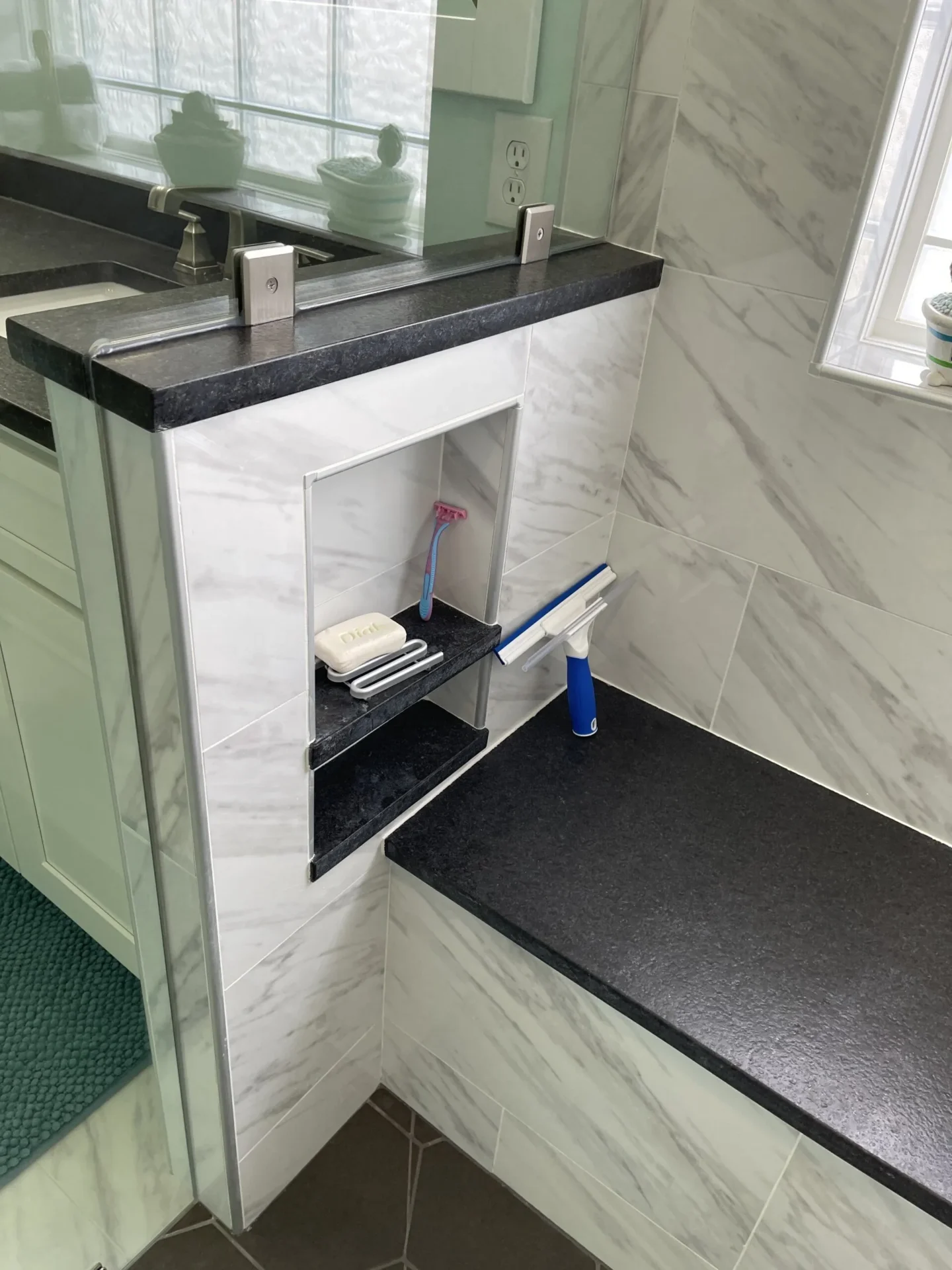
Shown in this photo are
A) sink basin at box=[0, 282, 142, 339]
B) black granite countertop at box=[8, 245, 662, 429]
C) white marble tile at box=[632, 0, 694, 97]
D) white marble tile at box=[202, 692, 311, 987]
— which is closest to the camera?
black granite countertop at box=[8, 245, 662, 429]

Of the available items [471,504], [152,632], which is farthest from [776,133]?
[152,632]

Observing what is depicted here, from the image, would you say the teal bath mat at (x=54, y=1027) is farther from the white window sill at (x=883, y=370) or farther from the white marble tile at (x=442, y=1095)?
the white window sill at (x=883, y=370)

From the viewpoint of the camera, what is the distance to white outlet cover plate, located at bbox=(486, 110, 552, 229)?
1.18 m

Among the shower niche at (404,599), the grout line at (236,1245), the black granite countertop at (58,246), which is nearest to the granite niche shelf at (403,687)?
the shower niche at (404,599)

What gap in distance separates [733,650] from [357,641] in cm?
61

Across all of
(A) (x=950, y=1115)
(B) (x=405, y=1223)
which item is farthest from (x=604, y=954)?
(B) (x=405, y=1223)

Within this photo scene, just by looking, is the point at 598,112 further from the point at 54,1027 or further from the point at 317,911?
the point at 54,1027

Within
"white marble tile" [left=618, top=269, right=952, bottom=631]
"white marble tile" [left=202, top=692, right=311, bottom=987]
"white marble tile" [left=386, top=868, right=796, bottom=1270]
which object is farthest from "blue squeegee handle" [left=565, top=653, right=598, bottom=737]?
"white marble tile" [left=202, top=692, right=311, bottom=987]

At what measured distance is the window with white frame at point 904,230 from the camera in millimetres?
1046

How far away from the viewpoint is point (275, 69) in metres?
1.14

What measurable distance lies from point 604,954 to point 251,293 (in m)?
0.83

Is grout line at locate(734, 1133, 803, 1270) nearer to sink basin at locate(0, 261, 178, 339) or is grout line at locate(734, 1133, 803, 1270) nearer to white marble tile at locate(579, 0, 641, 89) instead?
white marble tile at locate(579, 0, 641, 89)

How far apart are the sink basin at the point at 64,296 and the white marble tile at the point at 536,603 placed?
78cm

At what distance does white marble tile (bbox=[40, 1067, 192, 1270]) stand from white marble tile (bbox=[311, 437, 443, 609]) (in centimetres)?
77
